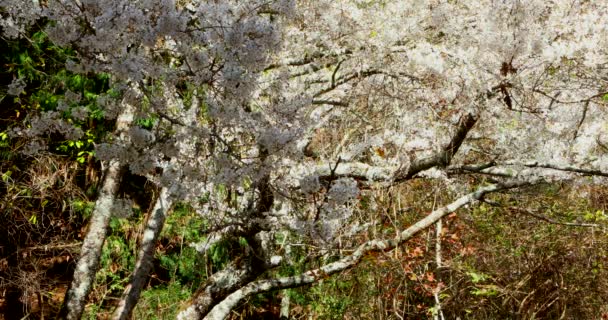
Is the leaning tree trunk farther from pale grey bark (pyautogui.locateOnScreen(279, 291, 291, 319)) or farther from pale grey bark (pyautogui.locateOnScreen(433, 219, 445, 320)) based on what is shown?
pale grey bark (pyautogui.locateOnScreen(279, 291, 291, 319))

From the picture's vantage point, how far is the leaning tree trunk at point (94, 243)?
155 inches

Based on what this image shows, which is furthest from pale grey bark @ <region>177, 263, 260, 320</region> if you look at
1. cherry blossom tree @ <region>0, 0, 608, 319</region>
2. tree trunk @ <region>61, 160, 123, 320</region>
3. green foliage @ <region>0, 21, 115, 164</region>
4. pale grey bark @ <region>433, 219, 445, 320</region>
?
pale grey bark @ <region>433, 219, 445, 320</region>

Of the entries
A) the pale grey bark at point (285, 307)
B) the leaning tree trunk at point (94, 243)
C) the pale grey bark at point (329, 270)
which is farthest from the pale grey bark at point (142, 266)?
the pale grey bark at point (285, 307)

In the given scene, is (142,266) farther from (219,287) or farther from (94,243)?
(219,287)

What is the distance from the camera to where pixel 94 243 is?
4.04 m

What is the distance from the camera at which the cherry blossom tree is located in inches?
99.2

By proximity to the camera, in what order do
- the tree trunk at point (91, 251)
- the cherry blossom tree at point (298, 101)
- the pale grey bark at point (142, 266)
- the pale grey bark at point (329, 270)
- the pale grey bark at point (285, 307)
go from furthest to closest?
1. the pale grey bark at point (285, 307)
2. the pale grey bark at point (329, 270)
3. the pale grey bark at point (142, 266)
4. the tree trunk at point (91, 251)
5. the cherry blossom tree at point (298, 101)

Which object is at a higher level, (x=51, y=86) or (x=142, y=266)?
(x=51, y=86)

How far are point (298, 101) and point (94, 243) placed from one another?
179cm

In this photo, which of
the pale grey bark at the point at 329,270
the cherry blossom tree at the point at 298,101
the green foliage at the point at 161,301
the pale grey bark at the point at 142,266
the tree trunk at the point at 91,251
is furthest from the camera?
the green foliage at the point at 161,301

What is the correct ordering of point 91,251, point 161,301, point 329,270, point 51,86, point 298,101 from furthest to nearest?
point 161,301 → point 51,86 → point 329,270 → point 91,251 → point 298,101

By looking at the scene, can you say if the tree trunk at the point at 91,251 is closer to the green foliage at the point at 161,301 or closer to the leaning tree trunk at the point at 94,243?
the leaning tree trunk at the point at 94,243

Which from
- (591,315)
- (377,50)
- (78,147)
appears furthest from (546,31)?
(78,147)

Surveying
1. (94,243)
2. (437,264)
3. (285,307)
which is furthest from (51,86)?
(437,264)
